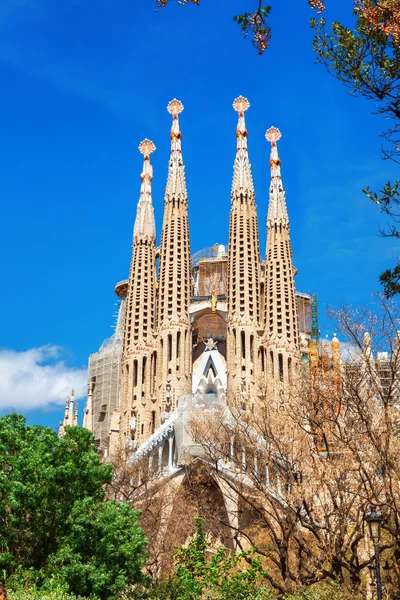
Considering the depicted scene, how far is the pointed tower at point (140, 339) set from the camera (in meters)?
42.0

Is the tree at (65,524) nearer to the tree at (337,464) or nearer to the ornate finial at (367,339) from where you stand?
the tree at (337,464)

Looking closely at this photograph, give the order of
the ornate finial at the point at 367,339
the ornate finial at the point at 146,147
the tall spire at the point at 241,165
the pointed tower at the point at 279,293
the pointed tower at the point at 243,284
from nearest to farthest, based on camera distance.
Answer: the ornate finial at the point at 367,339 → the pointed tower at the point at 243,284 → the pointed tower at the point at 279,293 → the tall spire at the point at 241,165 → the ornate finial at the point at 146,147

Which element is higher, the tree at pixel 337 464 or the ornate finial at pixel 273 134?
the ornate finial at pixel 273 134

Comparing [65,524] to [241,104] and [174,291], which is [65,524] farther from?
[241,104]

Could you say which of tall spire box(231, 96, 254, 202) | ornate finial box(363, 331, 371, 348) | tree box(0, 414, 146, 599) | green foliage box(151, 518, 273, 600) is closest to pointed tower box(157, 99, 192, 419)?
tall spire box(231, 96, 254, 202)

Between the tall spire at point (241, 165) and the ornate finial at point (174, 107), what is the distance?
3.56 metres

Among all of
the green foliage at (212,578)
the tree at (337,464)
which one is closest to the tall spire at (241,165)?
the tree at (337,464)

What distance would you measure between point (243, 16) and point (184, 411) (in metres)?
27.2

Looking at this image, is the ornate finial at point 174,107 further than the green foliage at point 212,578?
Yes

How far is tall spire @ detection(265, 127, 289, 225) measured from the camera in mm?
46888

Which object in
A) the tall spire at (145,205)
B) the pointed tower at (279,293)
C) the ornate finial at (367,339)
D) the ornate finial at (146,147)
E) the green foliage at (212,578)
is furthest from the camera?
the ornate finial at (146,147)

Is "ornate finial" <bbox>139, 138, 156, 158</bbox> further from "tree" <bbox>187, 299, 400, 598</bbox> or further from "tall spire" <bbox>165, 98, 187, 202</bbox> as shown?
"tree" <bbox>187, 299, 400, 598</bbox>

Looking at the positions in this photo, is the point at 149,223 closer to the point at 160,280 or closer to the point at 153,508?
the point at 160,280

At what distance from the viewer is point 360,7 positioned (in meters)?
10.1
